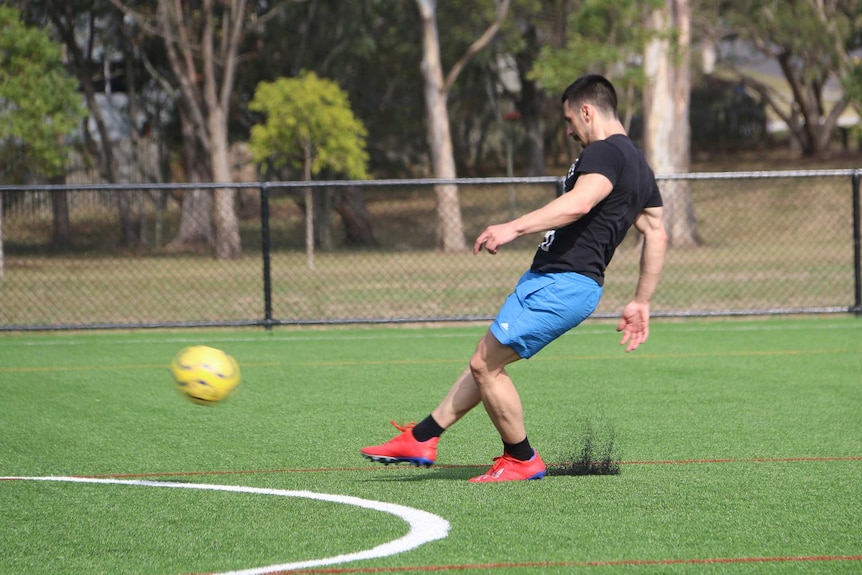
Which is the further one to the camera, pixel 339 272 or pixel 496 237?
pixel 339 272

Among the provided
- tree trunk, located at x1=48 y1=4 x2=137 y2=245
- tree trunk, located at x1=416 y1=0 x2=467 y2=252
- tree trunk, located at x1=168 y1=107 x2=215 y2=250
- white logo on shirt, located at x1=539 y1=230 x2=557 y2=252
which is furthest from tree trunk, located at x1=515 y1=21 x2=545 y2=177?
white logo on shirt, located at x1=539 y1=230 x2=557 y2=252

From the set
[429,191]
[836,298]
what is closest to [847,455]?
[836,298]

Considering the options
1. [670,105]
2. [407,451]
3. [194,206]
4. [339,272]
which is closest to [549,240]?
[407,451]

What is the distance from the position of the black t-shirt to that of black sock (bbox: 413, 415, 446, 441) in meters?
0.98

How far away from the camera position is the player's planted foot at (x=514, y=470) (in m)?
5.84

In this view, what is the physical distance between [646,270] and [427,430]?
1379 millimetres

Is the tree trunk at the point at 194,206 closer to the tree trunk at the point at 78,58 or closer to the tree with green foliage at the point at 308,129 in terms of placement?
the tree trunk at the point at 78,58

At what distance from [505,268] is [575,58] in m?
8.84

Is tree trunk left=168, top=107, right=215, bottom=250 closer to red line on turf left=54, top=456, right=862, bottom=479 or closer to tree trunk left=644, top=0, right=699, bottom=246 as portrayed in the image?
tree trunk left=644, top=0, right=699, bottom=246

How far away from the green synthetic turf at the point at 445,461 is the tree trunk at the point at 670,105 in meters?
15.2

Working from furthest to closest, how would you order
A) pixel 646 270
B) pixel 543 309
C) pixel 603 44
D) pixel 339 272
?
pixel 603 44, pixel 339 272, pixel 646 270, pixel 543 309

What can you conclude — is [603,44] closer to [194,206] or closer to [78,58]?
[194,206]

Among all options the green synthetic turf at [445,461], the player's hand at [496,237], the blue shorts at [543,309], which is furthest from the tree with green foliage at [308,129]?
the player's hand at [496,237]

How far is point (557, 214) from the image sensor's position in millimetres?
5203
